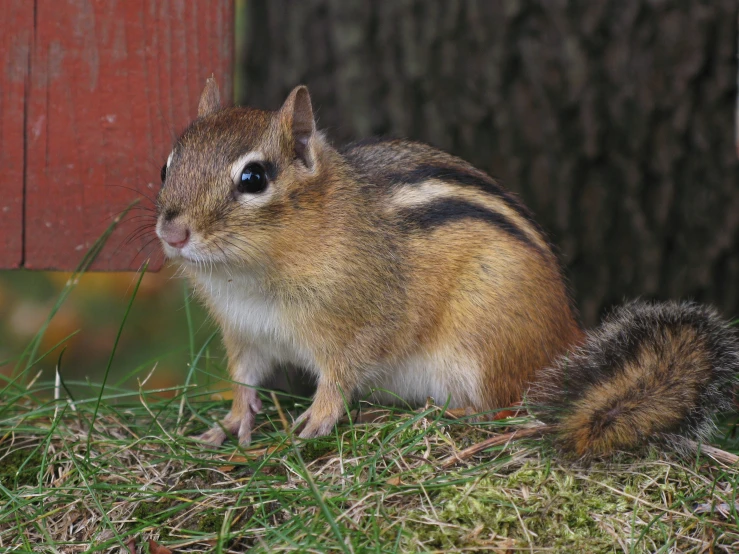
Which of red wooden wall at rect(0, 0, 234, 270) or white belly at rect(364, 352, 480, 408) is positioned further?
red wooden wall at rect(0, 0, 234, 270)

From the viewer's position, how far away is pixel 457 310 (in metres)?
3.28

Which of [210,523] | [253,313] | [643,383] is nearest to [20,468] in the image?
[210,523]

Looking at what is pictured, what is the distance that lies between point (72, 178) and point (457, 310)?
163cm

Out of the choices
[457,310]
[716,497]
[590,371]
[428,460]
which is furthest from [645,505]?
[457,310]

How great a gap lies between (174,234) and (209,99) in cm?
75

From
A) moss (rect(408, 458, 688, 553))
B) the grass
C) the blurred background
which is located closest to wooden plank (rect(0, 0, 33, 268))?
the blurred background

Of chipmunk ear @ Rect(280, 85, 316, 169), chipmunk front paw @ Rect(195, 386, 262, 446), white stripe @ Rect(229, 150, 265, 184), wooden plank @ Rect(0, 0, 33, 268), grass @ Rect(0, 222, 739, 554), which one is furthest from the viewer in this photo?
wooden plank @ Rect(0, 0, 33, 268)

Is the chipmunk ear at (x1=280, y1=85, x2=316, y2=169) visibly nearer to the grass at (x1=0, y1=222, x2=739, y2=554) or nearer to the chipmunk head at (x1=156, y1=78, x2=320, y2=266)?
the chipmunk head at (x1=156, y1=78, x2=320, y2=266)

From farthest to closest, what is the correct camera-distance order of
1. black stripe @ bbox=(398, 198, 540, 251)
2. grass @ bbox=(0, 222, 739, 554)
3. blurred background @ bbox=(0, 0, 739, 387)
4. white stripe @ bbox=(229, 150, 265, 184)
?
blurred background @ bbox=(0, 0, 739, 387), black stripe @ bbox=(398, 198, 540, 251), white stripe @ bbox=(229, 150, 265, 184), grass @ bbox=(0, 222, 739, 554)

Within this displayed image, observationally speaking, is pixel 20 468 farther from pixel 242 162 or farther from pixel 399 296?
pixel 399 296

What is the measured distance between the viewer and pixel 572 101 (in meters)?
3.93

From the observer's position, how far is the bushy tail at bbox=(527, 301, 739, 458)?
269 cm

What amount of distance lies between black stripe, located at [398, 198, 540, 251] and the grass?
28.2 inches

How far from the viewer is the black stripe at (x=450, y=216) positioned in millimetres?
3354
